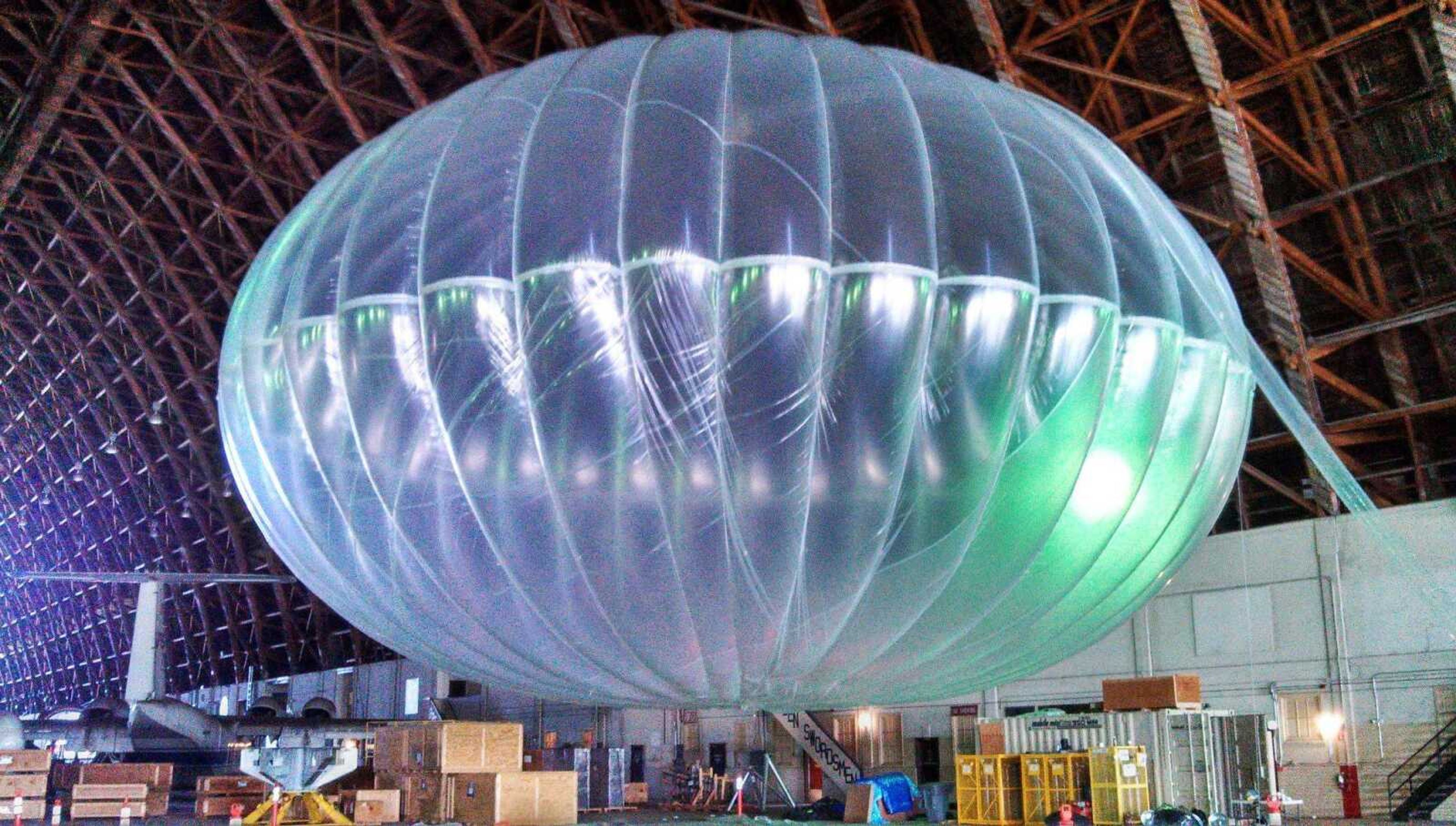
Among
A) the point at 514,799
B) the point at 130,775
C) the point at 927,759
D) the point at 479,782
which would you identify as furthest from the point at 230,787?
the point at 927,759

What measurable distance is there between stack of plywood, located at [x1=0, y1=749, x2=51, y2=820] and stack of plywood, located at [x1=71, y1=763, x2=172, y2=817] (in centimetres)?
69

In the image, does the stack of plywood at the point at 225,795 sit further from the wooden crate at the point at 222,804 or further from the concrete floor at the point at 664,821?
the concrete floor at the point at 664,821

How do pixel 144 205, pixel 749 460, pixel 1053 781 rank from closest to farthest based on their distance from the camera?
pixel 749 460, pixel 1053 781, pixel 144 205

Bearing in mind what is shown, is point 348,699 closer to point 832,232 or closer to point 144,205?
point 144,205

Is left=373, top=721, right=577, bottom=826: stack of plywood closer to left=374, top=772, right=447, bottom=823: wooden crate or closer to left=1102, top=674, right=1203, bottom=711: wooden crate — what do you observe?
left=374, top=772, right=447, bottom=823: wooden crate

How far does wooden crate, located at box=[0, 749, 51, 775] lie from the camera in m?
23.0

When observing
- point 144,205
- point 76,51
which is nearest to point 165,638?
point 144,205

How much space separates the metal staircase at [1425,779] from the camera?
20984mm

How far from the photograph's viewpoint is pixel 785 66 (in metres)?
8.62

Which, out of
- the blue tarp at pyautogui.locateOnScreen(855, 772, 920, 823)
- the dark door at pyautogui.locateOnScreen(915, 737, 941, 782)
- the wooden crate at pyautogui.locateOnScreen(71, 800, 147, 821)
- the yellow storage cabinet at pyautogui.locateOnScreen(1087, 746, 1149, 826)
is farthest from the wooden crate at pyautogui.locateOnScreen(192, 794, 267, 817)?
the yellow storage cabinet at pyautogui.locateOnScreen(1087, 746, 1149, 826)

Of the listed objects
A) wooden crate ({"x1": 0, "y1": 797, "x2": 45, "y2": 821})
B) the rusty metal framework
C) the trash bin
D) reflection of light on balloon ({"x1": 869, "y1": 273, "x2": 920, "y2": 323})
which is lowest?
the trash bin

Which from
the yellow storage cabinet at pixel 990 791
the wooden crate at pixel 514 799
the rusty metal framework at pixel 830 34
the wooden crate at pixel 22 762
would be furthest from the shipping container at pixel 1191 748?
the wooden crate at pixel 22 762

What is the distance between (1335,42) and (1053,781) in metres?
12.0

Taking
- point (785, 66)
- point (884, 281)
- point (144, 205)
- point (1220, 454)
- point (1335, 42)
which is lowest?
point (1220, 454)
